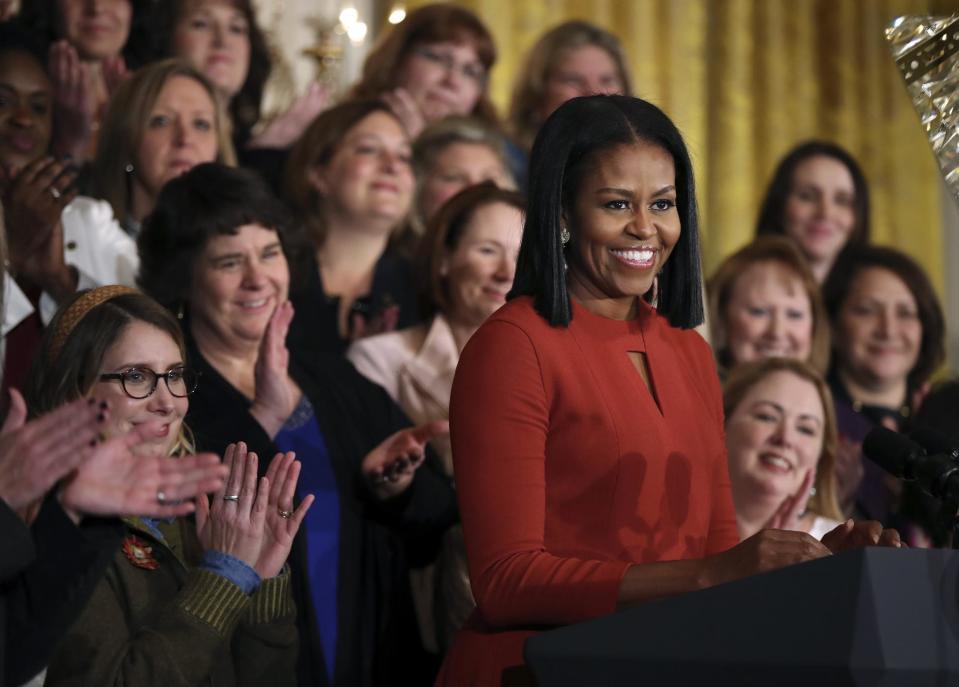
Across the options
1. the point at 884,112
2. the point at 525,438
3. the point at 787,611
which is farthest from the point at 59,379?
the point at 884,112

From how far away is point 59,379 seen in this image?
2359 millimetres

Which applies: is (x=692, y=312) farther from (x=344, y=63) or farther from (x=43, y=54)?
(x=344, y=63)

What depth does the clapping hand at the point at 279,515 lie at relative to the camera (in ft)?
7.48

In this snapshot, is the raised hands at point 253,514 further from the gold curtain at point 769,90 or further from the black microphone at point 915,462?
the gold curtain at point 769,90

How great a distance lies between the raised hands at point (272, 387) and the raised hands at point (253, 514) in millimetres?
560

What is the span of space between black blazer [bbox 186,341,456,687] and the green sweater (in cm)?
30

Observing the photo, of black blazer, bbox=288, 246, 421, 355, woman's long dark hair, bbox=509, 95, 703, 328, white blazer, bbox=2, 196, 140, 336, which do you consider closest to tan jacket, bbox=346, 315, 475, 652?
black blazer, bbox=288, 246, 421, 355

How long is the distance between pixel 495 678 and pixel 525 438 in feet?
0.92

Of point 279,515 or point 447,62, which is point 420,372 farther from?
point 447,62

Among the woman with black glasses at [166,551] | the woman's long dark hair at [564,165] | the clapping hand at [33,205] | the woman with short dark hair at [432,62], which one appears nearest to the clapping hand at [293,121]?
the woman with short dark hair at [432,62]

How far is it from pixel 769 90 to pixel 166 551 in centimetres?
477

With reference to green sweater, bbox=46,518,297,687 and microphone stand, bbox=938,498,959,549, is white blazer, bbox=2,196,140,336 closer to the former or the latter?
green sweater, bbox=46,518,297,687

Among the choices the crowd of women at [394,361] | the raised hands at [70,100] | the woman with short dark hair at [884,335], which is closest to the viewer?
the crowd of women at [394,361]

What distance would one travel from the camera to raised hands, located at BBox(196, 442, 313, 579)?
2.28m
